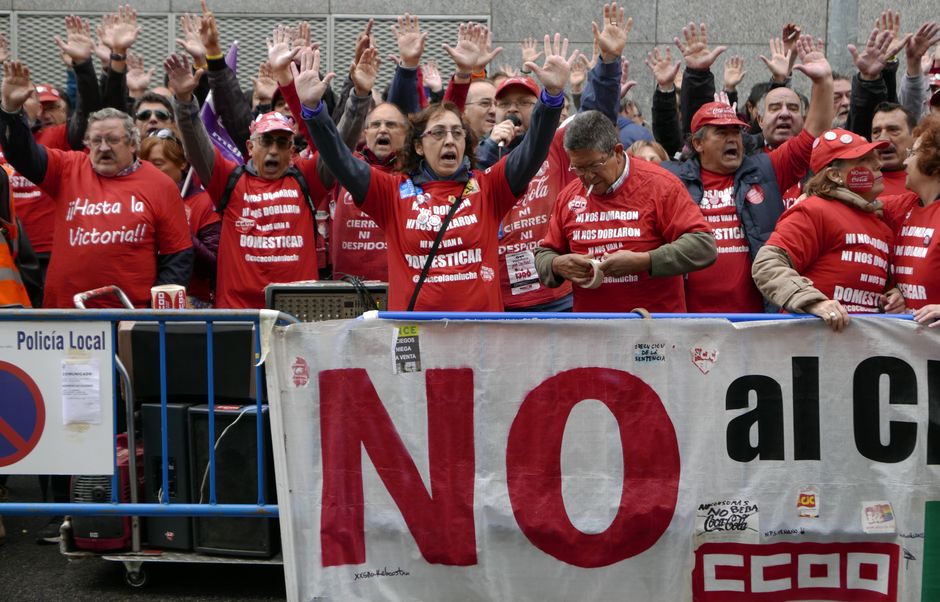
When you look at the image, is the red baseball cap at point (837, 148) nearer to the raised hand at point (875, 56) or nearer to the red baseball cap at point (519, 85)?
the raised hand at point (875, 56)

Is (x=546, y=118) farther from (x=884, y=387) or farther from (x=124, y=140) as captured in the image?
(x=124, y=140)

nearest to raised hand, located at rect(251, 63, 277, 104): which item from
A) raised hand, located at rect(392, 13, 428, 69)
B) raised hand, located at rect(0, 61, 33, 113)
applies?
raised hand, located at rect(392, 13, 428, 69)

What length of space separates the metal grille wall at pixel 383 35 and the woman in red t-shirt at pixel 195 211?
5.15m

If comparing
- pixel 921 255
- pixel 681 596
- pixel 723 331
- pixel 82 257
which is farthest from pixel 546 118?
pixel 82 257

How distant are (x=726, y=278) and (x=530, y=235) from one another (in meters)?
1.20

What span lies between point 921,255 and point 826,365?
763mm

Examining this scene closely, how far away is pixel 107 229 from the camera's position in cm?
650

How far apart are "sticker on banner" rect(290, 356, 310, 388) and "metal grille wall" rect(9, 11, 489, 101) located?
8365 mm

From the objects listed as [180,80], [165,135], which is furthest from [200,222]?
[180,80]

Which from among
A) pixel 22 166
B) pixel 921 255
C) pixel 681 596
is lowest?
pixel 681 596

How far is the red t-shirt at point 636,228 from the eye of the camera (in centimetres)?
552

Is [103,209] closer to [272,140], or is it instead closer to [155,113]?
[272,140]

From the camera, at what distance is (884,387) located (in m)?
4.68

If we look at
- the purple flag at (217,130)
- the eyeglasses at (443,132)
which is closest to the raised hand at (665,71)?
the eyeglasses at (443,132)
